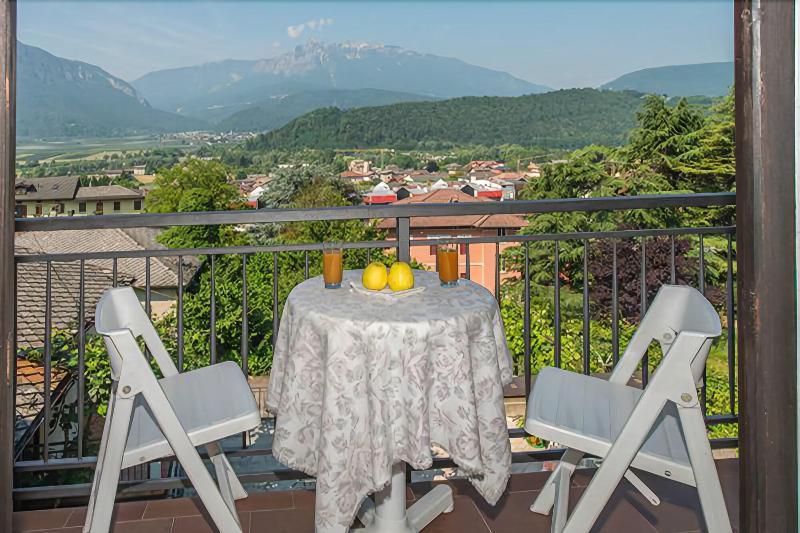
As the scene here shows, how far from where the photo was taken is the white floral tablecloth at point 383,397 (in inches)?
62.6

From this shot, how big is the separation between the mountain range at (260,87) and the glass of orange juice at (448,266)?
21.5 meters

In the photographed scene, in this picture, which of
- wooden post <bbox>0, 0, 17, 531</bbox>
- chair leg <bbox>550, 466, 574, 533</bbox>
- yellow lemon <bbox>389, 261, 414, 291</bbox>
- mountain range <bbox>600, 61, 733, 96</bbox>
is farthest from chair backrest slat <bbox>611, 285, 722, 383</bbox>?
mountain range <bbox>600, 61, 733, 96</bbox>

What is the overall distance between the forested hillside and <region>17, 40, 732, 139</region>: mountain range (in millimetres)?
486

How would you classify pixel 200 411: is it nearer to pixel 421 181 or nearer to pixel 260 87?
pixel 421 181

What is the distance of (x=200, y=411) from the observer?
1808 mm

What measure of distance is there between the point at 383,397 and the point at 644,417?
0.62 m

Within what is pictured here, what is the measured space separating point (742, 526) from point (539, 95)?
35.6 m

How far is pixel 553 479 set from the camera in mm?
2062

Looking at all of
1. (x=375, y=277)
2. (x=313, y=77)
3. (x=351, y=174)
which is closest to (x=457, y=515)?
(x=375, y=277)

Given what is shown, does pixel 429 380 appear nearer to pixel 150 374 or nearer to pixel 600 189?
pixel 150 374

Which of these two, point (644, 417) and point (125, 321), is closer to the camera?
point (644, 417)

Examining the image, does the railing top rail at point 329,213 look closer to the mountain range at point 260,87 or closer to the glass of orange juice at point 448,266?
the glass of orange juice at point 448,266

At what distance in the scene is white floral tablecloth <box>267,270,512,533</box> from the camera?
5.22ft

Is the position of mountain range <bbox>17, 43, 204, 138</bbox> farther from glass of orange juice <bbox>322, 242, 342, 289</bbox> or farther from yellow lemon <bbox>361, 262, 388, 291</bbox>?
yellow lemon <bbox>361, 262, 388, 291</bbox>
